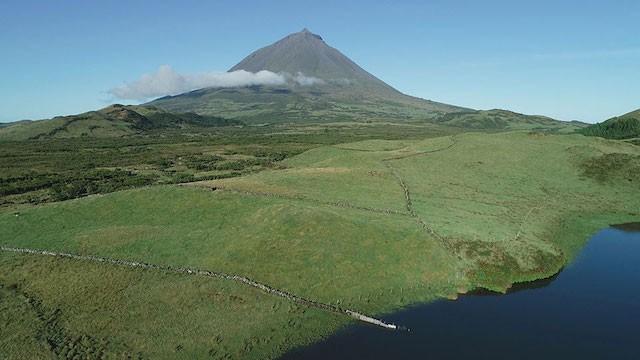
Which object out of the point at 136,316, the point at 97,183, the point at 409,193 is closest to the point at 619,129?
the point at 409,193

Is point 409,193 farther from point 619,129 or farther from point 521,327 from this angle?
point 619,129

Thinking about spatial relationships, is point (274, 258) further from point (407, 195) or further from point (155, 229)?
point (407, 195)

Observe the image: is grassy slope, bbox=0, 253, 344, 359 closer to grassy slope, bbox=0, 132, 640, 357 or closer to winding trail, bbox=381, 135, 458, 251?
grassy slope, bbox=0, 132, 640, 357

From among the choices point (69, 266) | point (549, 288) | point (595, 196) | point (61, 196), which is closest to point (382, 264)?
point (549, 288)

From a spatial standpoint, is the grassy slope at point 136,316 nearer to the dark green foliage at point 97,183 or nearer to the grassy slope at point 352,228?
the grassy slope at point 352,228

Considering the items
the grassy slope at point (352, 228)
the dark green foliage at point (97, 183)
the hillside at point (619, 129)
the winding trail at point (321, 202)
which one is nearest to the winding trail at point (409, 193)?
the grassy slope at point (352, 228)

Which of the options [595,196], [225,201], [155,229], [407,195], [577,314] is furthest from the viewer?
[595,196]


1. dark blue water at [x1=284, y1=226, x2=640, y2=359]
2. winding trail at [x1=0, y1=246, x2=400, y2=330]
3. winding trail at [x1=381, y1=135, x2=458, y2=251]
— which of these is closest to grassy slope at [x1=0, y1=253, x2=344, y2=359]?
winding trail at [x1=0, y1=246, x2=400, y2=330]
